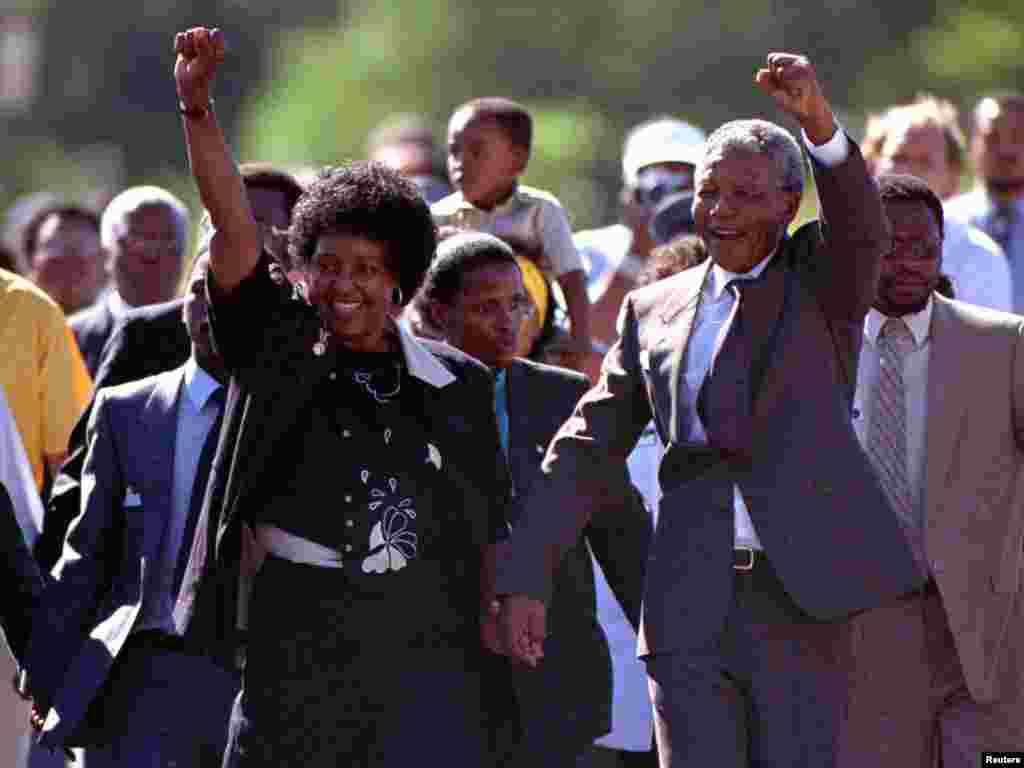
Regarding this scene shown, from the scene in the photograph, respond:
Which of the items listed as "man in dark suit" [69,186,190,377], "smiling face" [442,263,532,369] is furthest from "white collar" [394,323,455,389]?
"man in dark suit" [69,186,190,377]

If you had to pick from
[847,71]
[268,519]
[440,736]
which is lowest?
[440,736]

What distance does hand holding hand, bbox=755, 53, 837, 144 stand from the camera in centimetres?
761

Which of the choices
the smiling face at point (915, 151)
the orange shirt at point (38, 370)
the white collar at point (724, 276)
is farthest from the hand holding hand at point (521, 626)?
the smiling face at point (915, 151)

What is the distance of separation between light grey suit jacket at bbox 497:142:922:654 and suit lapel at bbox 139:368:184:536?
1.22 m

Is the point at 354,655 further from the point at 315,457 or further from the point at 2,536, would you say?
the point at 2,536

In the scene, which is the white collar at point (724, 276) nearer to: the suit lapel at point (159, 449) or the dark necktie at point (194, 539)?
the dark necktie at point (194, 539)

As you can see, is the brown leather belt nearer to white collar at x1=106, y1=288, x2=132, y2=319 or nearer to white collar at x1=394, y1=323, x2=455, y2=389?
white collar at x1=394, y1=323, x2=455, y2=389

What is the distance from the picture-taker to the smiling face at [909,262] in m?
8.98

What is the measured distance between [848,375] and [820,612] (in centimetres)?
63

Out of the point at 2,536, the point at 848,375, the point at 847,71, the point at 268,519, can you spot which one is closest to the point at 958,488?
the point at 848,375

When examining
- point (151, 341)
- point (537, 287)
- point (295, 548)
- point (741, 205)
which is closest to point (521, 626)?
point (295, 548)

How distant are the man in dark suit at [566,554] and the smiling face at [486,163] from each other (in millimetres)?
1764

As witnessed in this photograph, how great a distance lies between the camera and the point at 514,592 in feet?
25.8

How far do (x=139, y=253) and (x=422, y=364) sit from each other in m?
4.39
